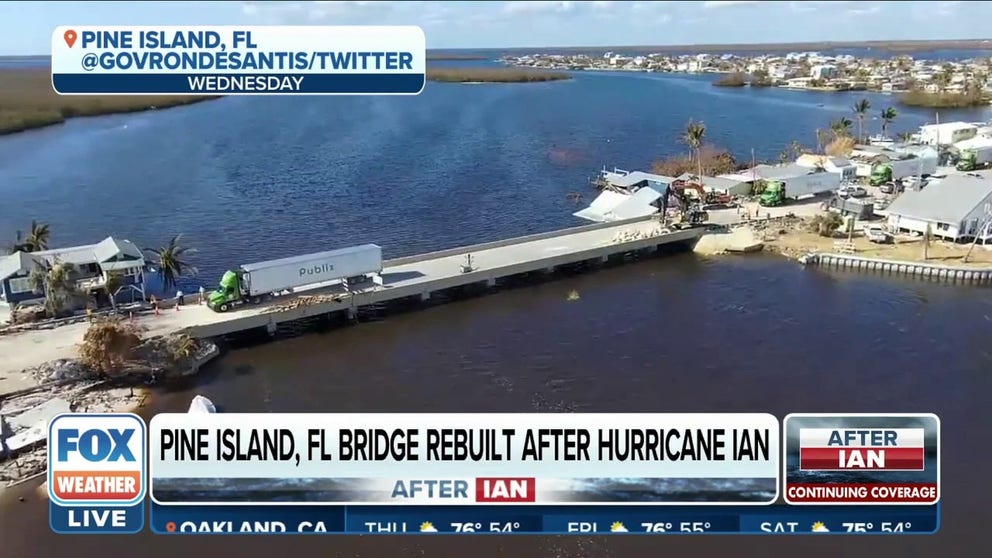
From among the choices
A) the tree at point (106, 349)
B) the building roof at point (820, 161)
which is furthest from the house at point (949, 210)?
the tree at point (106, 349)

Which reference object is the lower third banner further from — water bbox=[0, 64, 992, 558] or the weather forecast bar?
water bbox=[0, 64, 992, 558]

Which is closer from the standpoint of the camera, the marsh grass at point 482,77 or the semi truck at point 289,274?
the semi truck at point 289,274

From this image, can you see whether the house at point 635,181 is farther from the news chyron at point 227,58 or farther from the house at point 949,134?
the news chyron at point 227,58

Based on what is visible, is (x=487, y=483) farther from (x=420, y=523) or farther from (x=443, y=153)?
(x=443, y=153)
